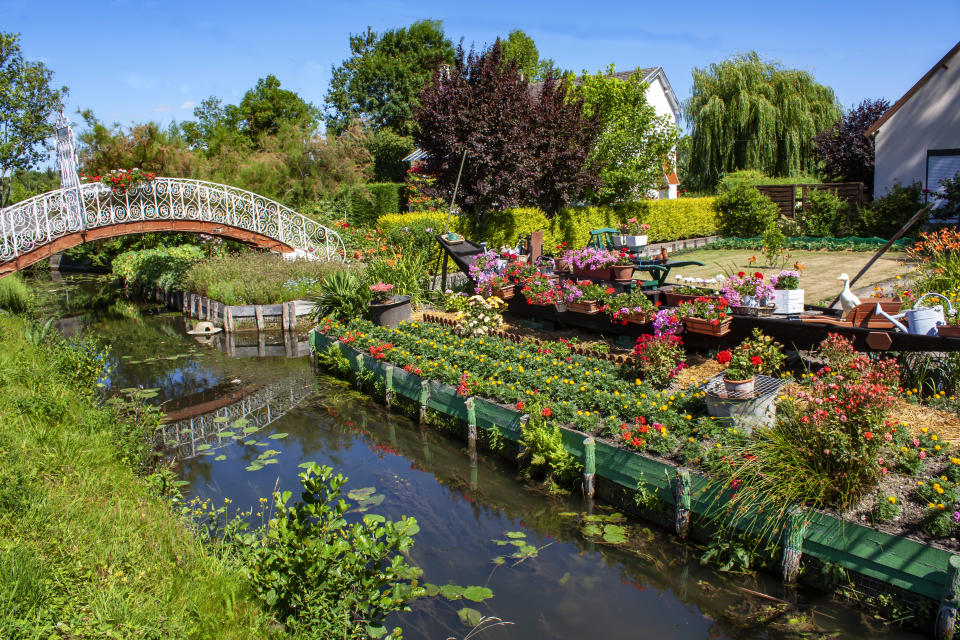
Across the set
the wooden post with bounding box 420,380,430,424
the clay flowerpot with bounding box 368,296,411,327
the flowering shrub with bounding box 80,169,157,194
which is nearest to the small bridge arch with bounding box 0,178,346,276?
the flowering shrub with bounding box 80,169,157,194

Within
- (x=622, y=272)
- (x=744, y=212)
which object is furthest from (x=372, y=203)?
(x=622, y=272)

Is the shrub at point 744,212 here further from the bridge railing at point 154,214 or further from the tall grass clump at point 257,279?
the tall grass clump at point 257,279

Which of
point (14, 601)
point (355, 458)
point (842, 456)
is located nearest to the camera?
point (14, 601)

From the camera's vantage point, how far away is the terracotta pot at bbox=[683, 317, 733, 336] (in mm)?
8062

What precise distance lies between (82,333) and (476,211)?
10.5 m

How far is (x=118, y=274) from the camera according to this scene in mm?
23797

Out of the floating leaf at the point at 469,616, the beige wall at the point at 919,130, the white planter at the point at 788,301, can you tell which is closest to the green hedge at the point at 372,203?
the beige wall at the point at 919,130

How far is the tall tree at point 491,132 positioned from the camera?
17219 mm

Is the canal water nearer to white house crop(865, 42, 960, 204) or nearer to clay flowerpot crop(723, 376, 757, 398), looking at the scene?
clay flowerpot crop(723, 376, 757, 398)

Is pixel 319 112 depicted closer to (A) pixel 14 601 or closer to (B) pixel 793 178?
(B) pixel 793 178

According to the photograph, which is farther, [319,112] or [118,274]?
[319,112]

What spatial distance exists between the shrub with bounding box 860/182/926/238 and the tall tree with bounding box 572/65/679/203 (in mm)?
6738

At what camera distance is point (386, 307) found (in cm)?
1193

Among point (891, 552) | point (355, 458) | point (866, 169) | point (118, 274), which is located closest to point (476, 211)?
point (355, 458)
